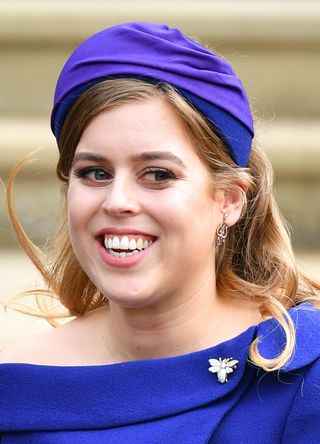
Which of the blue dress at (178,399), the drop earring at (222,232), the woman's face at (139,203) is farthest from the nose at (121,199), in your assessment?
the blue dress at (178,399)

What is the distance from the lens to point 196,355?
11.9 feet

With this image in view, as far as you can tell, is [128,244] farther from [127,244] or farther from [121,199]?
[121,199]

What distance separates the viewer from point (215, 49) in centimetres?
561

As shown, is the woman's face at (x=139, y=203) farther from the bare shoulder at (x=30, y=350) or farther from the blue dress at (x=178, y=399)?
the bare shoulder at (x=30, y=350)

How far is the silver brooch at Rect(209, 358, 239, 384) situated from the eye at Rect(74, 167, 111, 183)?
514 mm

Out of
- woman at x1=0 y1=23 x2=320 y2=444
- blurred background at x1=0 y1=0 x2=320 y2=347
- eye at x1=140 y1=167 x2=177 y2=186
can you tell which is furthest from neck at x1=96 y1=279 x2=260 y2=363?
blurred background at x1=0 y1=0 x2=320 y2=347

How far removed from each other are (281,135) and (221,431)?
2.31 metres

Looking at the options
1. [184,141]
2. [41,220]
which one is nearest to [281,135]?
[41,220]

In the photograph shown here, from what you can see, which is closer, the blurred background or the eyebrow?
the eyebrow

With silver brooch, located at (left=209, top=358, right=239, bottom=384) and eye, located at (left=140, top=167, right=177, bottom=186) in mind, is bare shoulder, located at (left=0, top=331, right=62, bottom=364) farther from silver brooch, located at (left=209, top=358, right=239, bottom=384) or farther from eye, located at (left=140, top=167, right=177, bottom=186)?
eye, located at (left=140, top=167, right=177, bottom=186)

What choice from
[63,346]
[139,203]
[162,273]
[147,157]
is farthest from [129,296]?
[63,346]

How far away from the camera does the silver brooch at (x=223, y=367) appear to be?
11.7 ft

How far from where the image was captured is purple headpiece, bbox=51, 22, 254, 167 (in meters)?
3.52

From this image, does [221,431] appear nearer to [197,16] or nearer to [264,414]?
[264,414]
